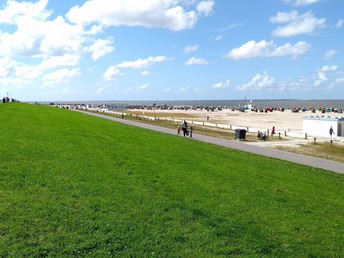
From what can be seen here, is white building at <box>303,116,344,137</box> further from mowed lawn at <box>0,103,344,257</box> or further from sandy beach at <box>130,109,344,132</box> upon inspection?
mowed lawn at <box>0,103,344,257</box>

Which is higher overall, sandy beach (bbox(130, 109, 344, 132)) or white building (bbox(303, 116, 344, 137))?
white building (bbox(303, 116, 344, 137))

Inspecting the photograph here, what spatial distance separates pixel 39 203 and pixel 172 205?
2.89 m

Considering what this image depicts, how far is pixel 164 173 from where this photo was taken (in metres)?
11.5

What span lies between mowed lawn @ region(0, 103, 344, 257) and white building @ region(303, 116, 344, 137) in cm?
2588

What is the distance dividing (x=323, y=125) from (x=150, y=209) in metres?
34.4

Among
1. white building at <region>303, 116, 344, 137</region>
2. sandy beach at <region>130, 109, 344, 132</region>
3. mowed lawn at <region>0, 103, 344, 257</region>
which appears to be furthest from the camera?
sandy beach at <region>130, 109, 344, 132</region>

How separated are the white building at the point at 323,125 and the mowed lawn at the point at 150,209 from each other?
25880mm

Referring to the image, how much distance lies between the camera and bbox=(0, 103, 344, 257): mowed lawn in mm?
6316

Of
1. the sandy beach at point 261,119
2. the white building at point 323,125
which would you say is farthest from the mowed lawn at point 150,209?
the sandy beach at point 261,119

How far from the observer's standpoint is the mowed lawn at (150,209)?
20.7 ft

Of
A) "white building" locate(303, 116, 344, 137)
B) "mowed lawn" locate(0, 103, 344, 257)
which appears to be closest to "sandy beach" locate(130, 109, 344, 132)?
"white building" locate(303, 116, 344, 137)

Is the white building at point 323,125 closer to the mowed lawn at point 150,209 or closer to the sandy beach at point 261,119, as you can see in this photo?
the sandy beach at point 261,119

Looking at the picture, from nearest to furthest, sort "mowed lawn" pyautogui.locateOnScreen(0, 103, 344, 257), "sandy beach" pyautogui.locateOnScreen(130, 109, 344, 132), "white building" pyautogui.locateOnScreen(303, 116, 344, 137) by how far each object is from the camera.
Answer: "mowed lawn" pyautogui.locateOnScreen(0, 103, 344, 257) → "white building" pyautogui.locateOnScreen(303, 116, 344, 137) → "sandy beach" pyautogui.locateOnScreen(130, 109, 344, 132)

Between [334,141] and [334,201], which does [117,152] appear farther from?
[334,141]
